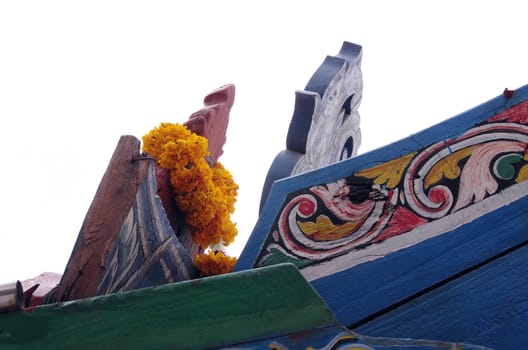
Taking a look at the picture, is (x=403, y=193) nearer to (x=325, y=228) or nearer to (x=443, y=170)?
(x=443, y=170)

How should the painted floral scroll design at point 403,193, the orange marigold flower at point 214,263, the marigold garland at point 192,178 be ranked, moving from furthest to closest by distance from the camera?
the marigold garland at point 192,178, the orange marigold flower at point 214,263, the painted floral scroll design at point 403,193

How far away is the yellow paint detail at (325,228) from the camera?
2967 millimetres

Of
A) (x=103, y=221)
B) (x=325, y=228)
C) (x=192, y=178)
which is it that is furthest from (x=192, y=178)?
(x=103, y=221)

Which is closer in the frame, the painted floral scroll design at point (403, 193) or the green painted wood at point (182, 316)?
the green painted wood at point (182, 316)

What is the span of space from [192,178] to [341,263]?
2.88 feet

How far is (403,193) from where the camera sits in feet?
9.68

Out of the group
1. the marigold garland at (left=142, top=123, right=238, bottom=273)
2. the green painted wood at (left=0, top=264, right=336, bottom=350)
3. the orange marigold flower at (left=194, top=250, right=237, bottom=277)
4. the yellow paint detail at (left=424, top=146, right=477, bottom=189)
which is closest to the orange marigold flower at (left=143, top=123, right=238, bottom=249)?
the marigold garland at (left=142, top=123, right=238, bottom=273)

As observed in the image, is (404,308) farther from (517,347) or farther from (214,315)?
(214,315)

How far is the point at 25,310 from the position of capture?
91.7 inches

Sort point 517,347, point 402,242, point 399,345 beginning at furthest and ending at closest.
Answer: point 402,242, point 517,347, point 399,345

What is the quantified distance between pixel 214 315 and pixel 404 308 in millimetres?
688

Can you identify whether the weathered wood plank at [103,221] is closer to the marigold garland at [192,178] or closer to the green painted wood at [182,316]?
the green painted wood at [182,316]

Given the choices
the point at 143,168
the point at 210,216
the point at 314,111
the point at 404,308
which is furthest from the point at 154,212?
the point at 314,111

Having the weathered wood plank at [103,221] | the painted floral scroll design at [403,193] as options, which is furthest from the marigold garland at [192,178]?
the weathered wood plank at [103,221]
